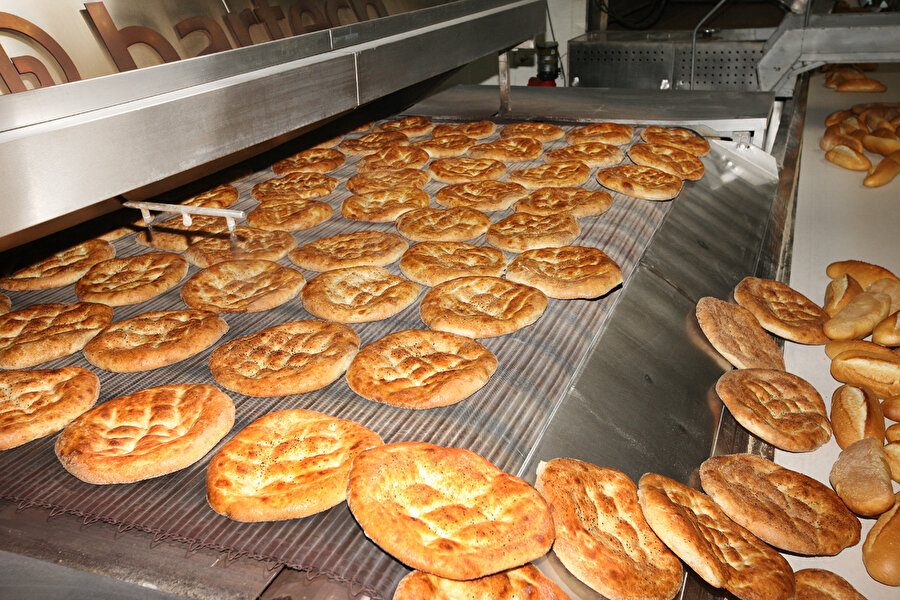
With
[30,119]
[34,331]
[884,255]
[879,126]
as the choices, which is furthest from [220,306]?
[879,126]

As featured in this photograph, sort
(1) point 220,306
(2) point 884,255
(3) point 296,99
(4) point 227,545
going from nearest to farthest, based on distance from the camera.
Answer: (4) point 227,545 → (3) point 296,99 → (1) point 220,306 → (2) point 884,255

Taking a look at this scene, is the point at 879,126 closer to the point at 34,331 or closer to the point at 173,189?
the point at 173,189

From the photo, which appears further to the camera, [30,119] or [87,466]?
A: [87,466]

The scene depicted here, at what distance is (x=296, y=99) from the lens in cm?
215

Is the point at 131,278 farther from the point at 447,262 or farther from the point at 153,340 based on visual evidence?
the point at 447,262

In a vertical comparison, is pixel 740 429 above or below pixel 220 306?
below

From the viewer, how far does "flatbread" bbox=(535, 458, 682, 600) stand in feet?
5.55

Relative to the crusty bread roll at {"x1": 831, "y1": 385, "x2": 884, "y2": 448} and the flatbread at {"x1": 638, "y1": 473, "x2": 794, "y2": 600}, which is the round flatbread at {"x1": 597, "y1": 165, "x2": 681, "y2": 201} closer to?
the crusty bread roll at {"x1": 831, "y1": 385, "x2": 884, "y2": 448}

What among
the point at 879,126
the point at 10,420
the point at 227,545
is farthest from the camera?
the point at 879,126

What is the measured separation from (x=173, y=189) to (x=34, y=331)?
1.51 metres

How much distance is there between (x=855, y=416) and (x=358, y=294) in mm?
2160

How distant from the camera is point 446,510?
161cm

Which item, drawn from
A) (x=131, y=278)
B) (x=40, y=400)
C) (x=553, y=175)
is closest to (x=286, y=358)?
(x=40, y=400)

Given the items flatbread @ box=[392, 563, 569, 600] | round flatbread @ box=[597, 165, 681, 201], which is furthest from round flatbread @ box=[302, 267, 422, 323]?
round flatbread @ box=[597, 165, 681, 201]
